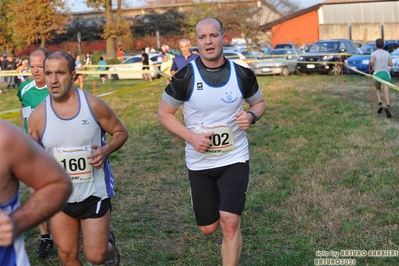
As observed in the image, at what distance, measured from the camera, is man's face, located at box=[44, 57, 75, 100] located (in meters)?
4.96

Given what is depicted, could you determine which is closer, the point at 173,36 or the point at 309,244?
the point at 309,244

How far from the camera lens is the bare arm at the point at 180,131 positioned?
5254 millimetres

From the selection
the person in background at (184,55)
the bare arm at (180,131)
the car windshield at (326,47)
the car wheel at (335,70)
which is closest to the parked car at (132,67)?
the car windshield at (326,47)

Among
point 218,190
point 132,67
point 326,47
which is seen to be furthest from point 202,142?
point 132,67

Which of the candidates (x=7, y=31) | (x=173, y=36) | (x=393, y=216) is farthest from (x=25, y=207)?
(x=173, y=36)

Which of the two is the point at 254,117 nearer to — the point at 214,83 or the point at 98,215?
the point at 214,83

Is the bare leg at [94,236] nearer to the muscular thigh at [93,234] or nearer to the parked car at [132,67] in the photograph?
the muscular thigh at [93,234]

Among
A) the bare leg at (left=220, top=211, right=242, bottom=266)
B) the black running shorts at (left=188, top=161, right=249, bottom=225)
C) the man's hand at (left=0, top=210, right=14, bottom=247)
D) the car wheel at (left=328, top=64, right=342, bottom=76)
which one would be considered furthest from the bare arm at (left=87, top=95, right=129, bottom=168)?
the car wheel at (left=328, top=64, right=342, bottom=76)

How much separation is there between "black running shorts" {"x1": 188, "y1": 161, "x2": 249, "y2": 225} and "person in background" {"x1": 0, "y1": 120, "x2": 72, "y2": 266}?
9.02 ft

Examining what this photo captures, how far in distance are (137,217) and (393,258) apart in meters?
3.10

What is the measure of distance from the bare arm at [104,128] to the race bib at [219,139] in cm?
63

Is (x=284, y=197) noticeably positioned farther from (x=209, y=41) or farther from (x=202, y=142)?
(x=209, y=41)

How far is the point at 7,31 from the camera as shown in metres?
48.8

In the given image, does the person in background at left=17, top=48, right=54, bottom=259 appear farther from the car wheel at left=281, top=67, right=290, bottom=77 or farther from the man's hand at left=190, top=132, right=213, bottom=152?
the car wheel at left=281, top=67, right=290, bottom=77
